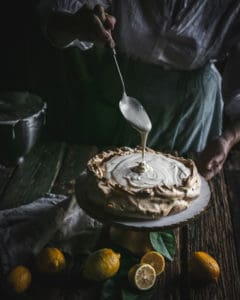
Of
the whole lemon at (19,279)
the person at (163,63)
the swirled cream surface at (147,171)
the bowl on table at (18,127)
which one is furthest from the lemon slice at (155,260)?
the bowl on table at (18,127)

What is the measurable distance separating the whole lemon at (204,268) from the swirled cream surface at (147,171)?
0.90 feet

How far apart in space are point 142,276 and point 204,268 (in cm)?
20

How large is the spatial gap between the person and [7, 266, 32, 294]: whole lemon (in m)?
0.83

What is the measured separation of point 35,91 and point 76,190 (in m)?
1.46

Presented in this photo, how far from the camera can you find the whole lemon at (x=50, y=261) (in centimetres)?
158

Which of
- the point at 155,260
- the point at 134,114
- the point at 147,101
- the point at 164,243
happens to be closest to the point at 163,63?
the point at 147,101

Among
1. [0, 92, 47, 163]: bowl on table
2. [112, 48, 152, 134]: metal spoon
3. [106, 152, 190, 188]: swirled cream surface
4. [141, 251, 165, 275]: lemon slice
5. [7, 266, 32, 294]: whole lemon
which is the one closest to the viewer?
[7, 266, 32, 294]: whole lemon

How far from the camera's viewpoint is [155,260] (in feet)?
5.33

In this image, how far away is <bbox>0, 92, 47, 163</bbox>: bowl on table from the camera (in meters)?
2.42

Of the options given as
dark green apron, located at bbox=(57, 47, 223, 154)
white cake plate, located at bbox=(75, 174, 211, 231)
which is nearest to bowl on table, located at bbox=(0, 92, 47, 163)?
dark green apron, located at bbox=(57, 47, 223, 154)

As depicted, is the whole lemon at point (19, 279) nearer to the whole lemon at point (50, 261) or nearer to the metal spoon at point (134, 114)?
the whole lemon at point (50, 261)

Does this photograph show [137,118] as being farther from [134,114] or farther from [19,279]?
[19,279]

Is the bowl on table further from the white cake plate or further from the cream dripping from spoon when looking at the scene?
the white cake plate

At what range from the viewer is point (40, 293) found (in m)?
1.53
